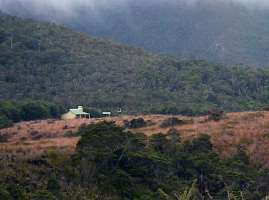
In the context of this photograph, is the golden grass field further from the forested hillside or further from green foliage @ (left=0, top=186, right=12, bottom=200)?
the forested hillside

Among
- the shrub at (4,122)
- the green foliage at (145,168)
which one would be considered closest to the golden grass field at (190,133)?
the shrub at (4,122)

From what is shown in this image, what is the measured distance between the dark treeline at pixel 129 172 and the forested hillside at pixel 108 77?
83.4ft

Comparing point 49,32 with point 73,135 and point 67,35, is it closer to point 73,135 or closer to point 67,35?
point 67,35

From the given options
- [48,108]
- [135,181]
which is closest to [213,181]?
[135,181]

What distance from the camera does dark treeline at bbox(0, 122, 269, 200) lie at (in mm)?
28781

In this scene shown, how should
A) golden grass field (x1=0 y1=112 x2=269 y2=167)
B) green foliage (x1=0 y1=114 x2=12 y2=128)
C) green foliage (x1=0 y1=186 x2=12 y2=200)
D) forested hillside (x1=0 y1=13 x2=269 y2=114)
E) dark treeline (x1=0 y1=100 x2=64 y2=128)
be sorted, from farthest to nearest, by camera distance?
forested hillside (x1=0 y1=13 x2=269 y2=114), dark treeline (x1=0 y1=100 x2=64 y2=128), green foliage (x1=0 y1=114 x2=12 y2=128), golden grass field (x1=0 y1=112 x2=269 y2=167), green foliage (x1=0 y1=186 x2=12 y2=200)

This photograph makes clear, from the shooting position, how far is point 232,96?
244ft

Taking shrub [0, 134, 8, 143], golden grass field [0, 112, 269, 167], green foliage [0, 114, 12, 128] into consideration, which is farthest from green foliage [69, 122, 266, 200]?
green foliage [0, 114, 12, 128]

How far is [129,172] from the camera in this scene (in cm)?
3259

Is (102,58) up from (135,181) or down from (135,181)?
up

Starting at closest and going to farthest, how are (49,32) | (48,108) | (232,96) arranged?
(48,108) → (232,96) → (49,32)

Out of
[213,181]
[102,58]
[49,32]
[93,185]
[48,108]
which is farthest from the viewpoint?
[49,32]

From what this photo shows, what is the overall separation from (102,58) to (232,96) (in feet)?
53.6

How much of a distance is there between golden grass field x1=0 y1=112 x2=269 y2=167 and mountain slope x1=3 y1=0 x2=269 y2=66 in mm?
96729
